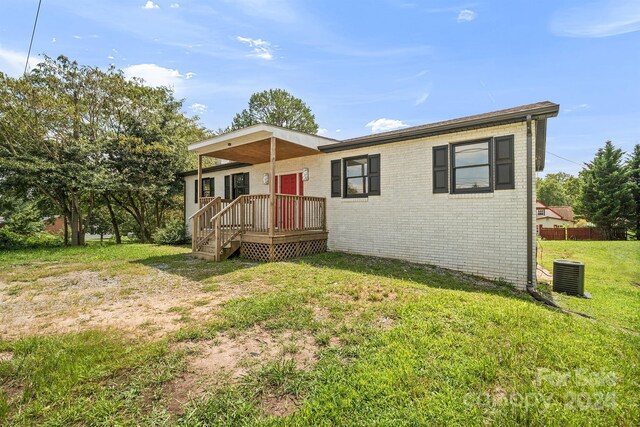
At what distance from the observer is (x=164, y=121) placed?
15.0 metres

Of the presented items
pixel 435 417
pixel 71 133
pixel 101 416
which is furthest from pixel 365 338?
pixel 71 133

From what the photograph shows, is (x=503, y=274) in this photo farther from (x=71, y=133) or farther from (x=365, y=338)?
(x=71, y=133)

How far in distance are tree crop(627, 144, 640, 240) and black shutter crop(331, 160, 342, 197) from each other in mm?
22779

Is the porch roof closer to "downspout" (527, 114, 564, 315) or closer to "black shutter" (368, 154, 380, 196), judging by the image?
"black shutter" (368, 154, 380, 196)

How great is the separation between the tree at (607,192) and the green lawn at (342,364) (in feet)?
69.9

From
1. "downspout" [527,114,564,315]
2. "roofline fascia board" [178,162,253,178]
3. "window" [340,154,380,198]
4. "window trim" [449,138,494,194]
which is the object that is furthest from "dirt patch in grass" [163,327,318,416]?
"roofline fascia board" [178,162,253,178]

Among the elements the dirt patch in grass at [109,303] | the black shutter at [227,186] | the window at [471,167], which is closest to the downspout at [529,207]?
the window at [471,167]

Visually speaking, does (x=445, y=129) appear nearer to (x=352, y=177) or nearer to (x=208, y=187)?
(x=352, y=177)

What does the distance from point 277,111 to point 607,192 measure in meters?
26.3

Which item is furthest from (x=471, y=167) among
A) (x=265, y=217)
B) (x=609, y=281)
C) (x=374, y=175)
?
(x=265, y=217)

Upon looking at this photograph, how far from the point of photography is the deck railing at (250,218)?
27.1ft

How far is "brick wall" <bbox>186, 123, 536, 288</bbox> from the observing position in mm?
6176

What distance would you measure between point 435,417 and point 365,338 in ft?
3.96

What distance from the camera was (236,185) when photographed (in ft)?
41.6
